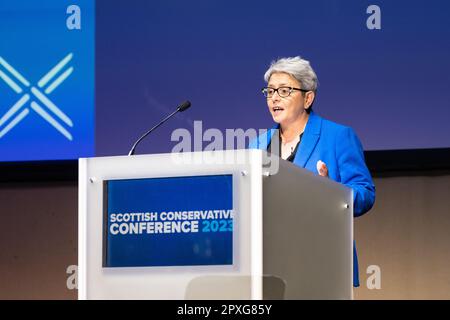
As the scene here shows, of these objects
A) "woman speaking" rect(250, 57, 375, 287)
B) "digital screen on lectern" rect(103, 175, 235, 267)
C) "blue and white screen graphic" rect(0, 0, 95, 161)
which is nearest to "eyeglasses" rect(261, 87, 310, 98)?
"woman speaking" rect(250, 57, 375, 287)

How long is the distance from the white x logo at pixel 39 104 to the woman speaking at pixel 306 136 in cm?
176

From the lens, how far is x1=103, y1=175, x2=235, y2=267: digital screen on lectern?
1.62 m

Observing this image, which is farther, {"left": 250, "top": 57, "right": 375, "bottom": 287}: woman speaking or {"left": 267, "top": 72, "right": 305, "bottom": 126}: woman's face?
{"left": 267, "top": 72, "right": 305, "bottom": 126}: woman's face

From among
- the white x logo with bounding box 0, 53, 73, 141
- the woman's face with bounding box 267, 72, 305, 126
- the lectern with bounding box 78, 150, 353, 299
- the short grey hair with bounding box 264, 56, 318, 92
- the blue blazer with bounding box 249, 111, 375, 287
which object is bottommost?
the lectern with bounding box 78, 150, 353, 299

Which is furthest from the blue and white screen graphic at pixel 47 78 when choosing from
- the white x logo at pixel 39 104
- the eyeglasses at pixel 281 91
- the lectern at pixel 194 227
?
the lectern at pixel 194 227

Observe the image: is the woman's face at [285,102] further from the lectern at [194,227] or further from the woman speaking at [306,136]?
the lectern at [194,227]

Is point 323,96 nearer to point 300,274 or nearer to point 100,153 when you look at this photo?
point 100,153

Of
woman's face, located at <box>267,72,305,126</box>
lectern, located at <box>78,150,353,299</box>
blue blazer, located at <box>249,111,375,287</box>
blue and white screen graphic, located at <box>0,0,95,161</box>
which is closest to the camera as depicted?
lectern, located at <box>78,150,353,299</box>

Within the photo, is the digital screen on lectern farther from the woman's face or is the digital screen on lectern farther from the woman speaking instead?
the woman's face

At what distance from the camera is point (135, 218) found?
66.3 inches
